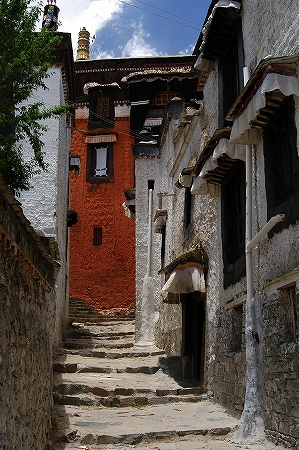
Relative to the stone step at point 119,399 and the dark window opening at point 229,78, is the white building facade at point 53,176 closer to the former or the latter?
the stone step at point 119,399

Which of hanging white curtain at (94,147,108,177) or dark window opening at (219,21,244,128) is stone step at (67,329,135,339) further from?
hanging white curtain at (94,147,108,177)

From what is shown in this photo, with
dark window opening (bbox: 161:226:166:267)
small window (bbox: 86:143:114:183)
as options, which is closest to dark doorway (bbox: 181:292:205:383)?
dark window opening (bbox: 161:226:166:267)

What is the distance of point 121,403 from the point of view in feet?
28.2

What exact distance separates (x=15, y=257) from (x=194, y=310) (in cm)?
681

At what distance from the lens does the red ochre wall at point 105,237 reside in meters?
21.0

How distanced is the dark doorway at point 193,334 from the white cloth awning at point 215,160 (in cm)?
218

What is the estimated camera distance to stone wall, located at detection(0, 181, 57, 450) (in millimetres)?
3865

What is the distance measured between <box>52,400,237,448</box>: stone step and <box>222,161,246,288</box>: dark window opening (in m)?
2.00

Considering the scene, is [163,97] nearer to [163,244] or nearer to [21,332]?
[163,244]

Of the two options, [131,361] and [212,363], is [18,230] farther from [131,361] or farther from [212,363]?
[131,361]

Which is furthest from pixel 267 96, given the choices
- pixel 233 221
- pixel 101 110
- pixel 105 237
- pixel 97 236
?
pixel 101 110

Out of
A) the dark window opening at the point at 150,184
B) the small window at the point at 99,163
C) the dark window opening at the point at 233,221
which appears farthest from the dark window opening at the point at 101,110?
the dark window opening at the point at 233,221

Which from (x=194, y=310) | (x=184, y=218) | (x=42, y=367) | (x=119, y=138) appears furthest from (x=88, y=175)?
(x=42, y=367)

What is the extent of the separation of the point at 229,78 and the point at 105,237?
1360cm
